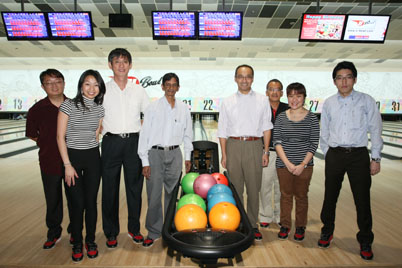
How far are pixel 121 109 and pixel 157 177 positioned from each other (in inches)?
22.2

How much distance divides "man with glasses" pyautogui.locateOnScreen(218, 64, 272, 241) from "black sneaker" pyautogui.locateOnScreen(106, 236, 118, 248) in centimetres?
99

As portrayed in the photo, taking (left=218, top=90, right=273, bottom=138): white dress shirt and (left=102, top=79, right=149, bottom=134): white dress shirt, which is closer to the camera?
(left=102, top=79, right=149, bottom=134): white dress shirt

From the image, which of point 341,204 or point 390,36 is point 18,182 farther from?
point 390,36

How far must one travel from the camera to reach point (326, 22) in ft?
12.6

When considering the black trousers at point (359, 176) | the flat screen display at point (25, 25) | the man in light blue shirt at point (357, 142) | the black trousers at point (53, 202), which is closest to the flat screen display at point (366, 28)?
the man in light blue shirt at point (357, 142)

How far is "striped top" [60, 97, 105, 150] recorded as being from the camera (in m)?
1.73

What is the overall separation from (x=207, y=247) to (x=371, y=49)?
913cm

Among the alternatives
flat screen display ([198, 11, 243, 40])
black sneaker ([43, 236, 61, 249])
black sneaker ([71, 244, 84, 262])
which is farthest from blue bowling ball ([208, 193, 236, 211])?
flat screen display ([198, 11, 243, 40])

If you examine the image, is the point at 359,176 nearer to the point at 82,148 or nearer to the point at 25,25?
the point at 82,148

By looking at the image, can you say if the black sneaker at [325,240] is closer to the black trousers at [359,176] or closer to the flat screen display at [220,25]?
the black trousers at [359,176]

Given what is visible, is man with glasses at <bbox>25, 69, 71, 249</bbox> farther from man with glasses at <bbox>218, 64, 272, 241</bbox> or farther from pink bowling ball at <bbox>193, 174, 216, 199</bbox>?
man with glasses at <bbox>218, 64, 272, 241</bbox>

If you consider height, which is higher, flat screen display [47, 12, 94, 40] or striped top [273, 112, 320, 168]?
flat screen display [47, 12, 94, 40]

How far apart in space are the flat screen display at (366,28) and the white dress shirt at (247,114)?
8.49ft

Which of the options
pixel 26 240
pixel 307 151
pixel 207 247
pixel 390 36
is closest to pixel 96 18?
pixel 26 240
